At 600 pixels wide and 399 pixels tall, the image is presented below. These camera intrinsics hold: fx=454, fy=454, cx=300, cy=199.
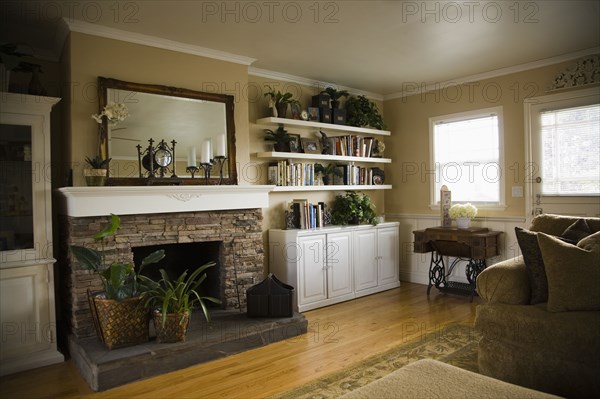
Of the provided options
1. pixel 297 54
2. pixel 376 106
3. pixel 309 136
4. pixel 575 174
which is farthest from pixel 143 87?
pixel 575 174

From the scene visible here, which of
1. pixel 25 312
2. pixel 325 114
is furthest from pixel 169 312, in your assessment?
pixel 325 114

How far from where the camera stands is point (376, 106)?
607 centimetres

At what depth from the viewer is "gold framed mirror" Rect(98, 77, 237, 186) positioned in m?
3.60

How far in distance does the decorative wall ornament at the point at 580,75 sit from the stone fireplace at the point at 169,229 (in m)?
3.14

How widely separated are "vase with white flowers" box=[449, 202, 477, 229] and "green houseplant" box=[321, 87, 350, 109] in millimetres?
1782

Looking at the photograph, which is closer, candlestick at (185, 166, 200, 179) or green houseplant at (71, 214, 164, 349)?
green houseplant at (71, 214, 164, 349)

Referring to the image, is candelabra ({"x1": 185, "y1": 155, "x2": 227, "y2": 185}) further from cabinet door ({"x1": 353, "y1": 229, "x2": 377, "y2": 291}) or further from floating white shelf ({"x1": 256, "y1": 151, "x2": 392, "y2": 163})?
cabinet door ({"x1": 353, "y1": 229, "x2": 377, "y2": 291})

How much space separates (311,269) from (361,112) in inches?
82.2

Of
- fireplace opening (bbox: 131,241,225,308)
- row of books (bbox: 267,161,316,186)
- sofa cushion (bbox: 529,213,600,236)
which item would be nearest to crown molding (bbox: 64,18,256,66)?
row of books (bbox: 267,161,316,186)

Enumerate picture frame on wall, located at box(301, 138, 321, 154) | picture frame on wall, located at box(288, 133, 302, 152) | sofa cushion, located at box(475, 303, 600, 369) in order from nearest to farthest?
sofa cushion, located at box(475, 303, 600, 369)
picture frame on wall, located at box(288, 133, 302, 152)
picture frame on wall, located at box(301, 138, 321, 154)

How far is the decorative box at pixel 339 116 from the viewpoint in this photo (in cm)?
529

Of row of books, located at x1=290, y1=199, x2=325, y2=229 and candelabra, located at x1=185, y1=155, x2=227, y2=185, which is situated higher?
candelabra, located at x1=185, y1=155, x2=227, y2=185

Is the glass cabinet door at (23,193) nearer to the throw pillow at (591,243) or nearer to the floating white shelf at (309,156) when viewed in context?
the floating white shelf at (309,156)

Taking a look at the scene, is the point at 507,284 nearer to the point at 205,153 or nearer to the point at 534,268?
the point at 534,268
